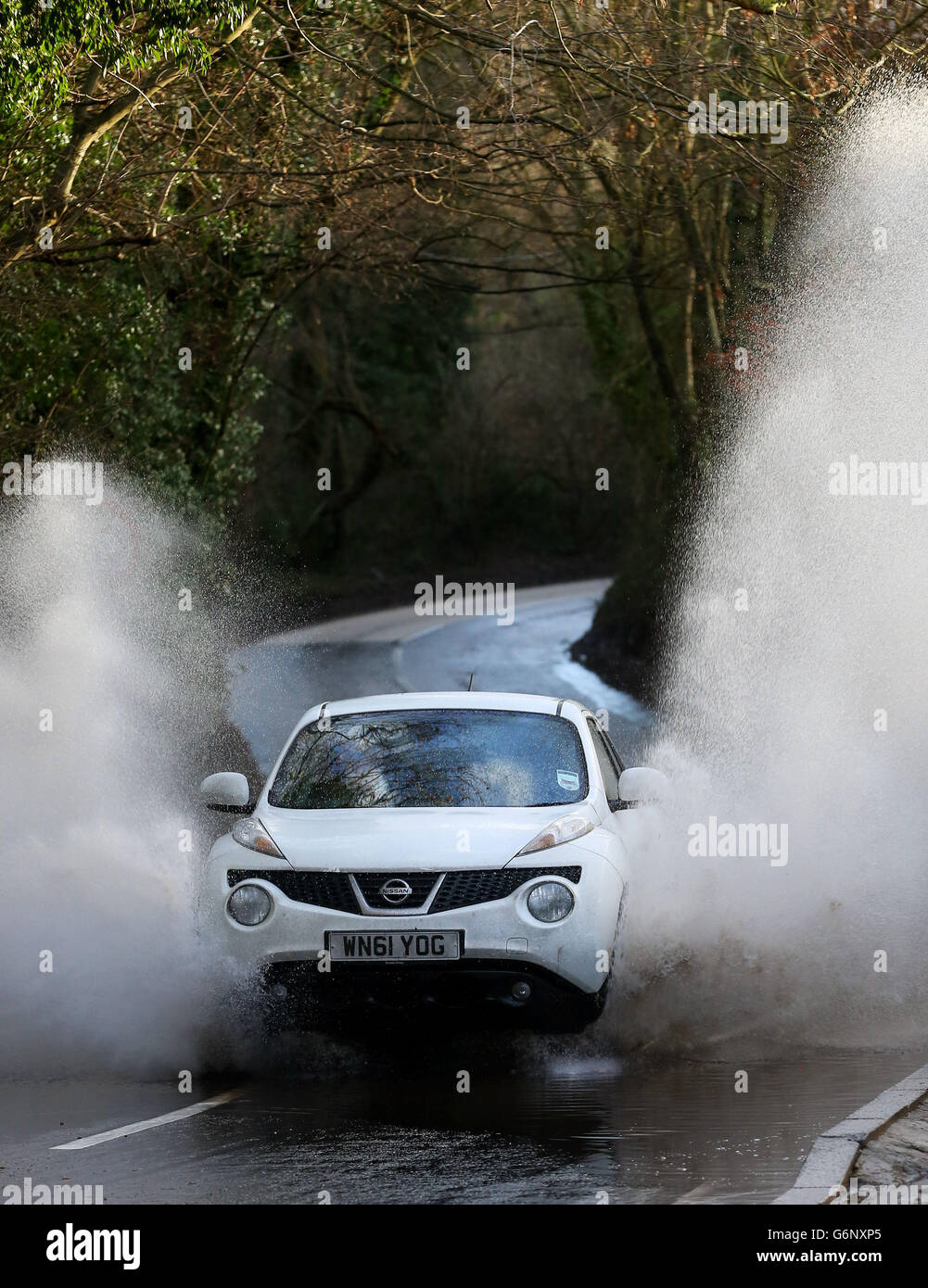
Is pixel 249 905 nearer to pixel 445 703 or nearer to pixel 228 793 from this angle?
pixel 228 793

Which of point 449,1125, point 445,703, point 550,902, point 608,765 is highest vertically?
point 445,703

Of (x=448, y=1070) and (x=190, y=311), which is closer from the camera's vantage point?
(x=448, y=1070)

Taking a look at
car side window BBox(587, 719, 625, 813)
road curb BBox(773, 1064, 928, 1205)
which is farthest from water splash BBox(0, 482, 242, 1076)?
road curb BBox(773, 1064, 928, 1205)

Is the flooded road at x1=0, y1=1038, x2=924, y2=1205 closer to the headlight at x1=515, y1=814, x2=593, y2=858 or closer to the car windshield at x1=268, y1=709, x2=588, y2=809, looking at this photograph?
the headlight at x1=515, y1=814, x2=593, y2=858

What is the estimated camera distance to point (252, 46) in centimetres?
1483

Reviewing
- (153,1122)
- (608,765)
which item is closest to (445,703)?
(608,765)

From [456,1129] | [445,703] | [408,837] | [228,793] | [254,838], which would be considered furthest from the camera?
[445,703]

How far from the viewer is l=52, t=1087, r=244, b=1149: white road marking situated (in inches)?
244

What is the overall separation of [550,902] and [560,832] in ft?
1.40

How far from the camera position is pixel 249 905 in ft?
23.8

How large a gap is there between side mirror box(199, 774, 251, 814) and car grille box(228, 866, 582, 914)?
112cm

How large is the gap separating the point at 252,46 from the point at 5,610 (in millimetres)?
5577
